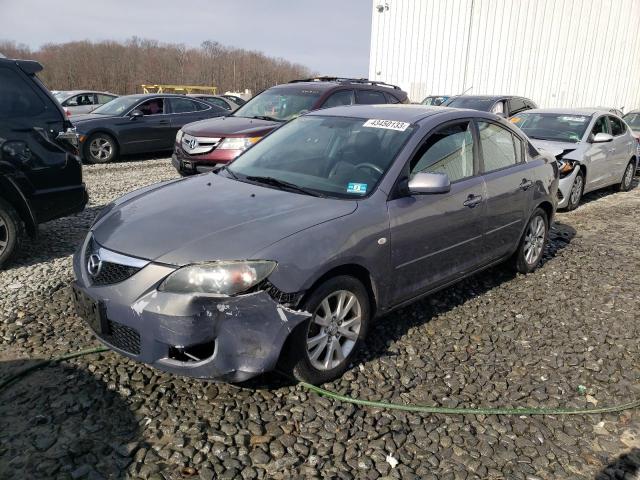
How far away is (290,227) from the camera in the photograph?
3076 millimetres

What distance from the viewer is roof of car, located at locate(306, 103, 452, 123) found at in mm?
4172

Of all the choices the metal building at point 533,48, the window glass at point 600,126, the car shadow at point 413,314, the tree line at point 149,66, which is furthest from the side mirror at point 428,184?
the tree line at point 149,66

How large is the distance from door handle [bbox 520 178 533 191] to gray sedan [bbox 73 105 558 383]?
0.02m

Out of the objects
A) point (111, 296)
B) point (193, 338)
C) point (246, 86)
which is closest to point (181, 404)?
point (193, 338)

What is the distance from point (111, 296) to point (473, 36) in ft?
90.6

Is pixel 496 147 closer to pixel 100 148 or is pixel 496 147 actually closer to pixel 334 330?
pixel 334 330

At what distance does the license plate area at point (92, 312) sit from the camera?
2.96 meters

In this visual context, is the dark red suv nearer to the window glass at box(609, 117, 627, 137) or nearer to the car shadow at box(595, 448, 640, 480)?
the window glass at box(609, 117, 627, 137)

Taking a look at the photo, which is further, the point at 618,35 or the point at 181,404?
the point at 618,35

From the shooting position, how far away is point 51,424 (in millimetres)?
2818

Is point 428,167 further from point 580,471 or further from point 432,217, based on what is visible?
point 580,471

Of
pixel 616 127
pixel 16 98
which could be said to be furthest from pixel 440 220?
pixel 616 127

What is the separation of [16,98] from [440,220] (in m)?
4.04

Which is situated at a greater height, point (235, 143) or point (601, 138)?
point (601, 138)
